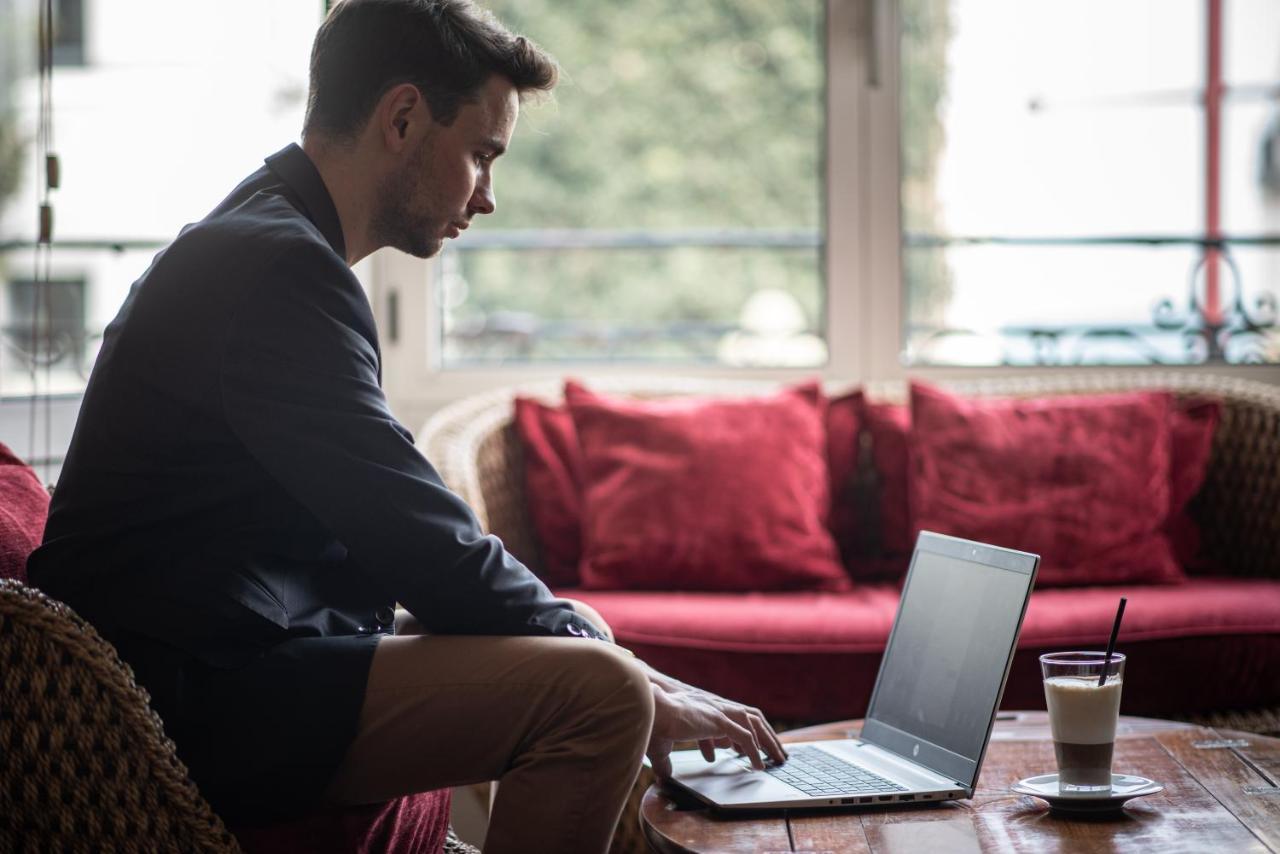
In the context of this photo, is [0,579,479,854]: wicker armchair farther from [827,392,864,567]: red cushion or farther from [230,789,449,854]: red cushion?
[827,392,864,567]: red cushion

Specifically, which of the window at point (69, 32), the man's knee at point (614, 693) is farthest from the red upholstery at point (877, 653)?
the window at point (69, 32)

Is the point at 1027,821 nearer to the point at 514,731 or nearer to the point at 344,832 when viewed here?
the point at 514,731

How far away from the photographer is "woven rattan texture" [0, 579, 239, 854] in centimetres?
117

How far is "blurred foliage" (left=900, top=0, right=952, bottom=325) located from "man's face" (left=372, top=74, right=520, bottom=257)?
1866 millimetres

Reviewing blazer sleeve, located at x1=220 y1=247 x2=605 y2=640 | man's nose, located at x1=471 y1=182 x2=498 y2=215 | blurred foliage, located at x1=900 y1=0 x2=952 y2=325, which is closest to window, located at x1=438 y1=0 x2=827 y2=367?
blurred foliage, located at x1=900 y1=0 x2=952 y2=325

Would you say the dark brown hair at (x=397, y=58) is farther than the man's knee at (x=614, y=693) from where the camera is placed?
Yes

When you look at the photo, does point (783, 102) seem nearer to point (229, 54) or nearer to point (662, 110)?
point (662, 110)

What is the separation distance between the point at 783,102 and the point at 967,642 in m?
5.74

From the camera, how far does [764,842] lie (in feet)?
3.80

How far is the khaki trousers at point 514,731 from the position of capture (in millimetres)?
1219

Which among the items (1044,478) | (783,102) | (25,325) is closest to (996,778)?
(1044,478)

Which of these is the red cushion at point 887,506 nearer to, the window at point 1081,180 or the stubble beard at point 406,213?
the window at point 1081,180

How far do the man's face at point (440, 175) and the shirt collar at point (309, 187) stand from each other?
0.05 meters

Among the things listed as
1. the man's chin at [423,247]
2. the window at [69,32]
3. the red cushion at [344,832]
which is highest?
the window at [69,32]
